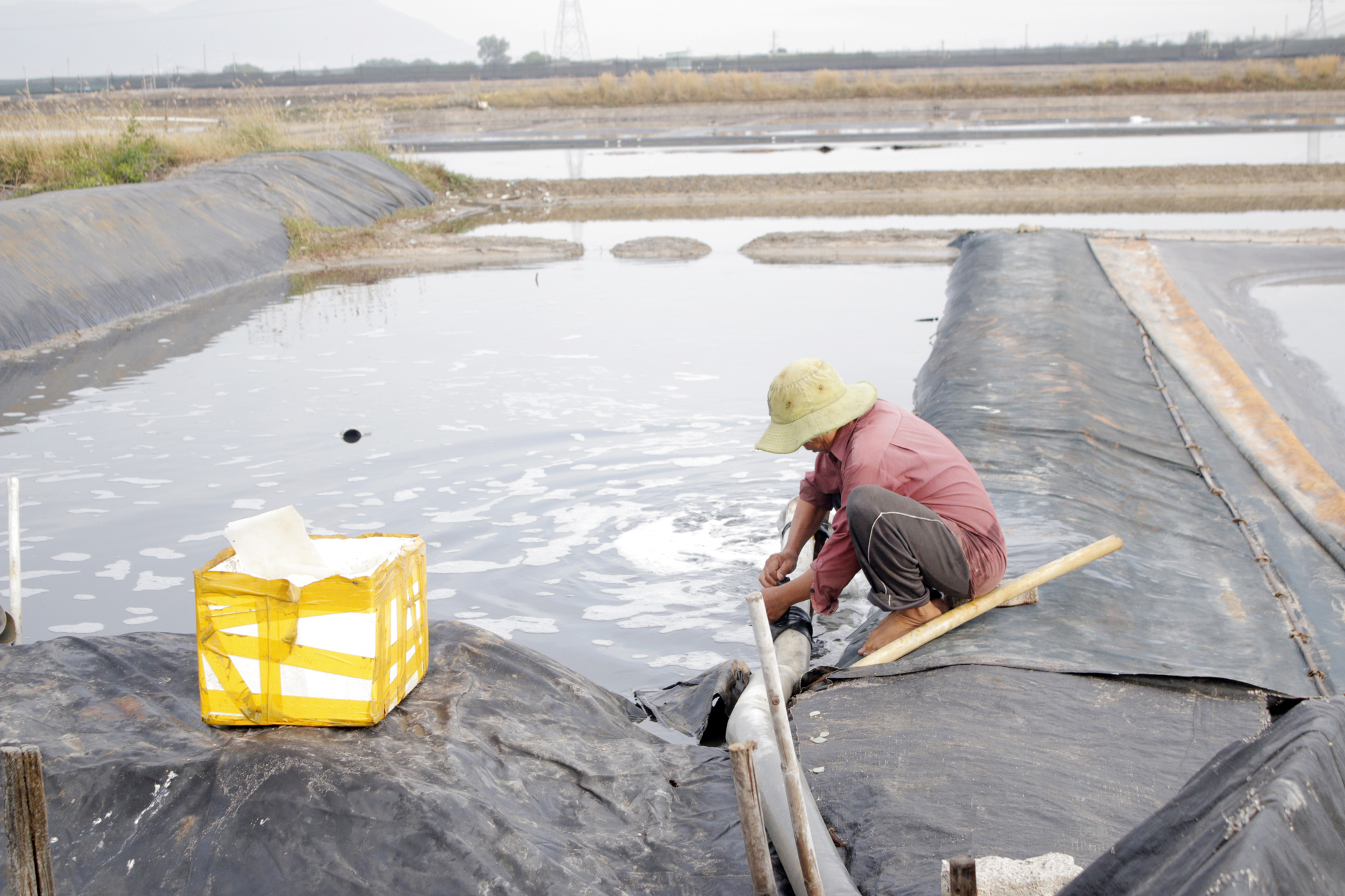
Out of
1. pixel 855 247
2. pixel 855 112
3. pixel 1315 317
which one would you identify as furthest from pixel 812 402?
pixel 855 112

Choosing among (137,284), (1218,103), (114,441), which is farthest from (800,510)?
(1218,103)

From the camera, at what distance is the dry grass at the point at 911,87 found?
118 ft

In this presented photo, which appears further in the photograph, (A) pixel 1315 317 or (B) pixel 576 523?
(A) pixel 1315 317

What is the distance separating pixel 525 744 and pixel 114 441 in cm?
441

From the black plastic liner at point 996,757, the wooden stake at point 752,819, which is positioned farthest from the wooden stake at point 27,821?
the black plastic liner at point 996,757

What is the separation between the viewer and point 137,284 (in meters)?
9.53

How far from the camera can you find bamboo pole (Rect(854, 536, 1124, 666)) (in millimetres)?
3010

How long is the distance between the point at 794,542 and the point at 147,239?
29.8ft

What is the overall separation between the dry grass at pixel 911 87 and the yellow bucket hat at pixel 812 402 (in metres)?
36.0

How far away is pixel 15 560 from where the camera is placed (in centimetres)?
289

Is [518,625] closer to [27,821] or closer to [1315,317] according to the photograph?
[27,821]

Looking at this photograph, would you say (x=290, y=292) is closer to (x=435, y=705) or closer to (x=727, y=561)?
(x=727, y=561)

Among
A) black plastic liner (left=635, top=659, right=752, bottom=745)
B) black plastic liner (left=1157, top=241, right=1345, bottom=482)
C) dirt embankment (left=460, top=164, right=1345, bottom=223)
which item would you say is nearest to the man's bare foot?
black plastic liner (left=635, top=659, right=752, bottom=745)

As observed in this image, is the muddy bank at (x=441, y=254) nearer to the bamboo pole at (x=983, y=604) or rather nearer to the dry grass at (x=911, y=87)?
the bamboo pole at (x=983, y=604)
